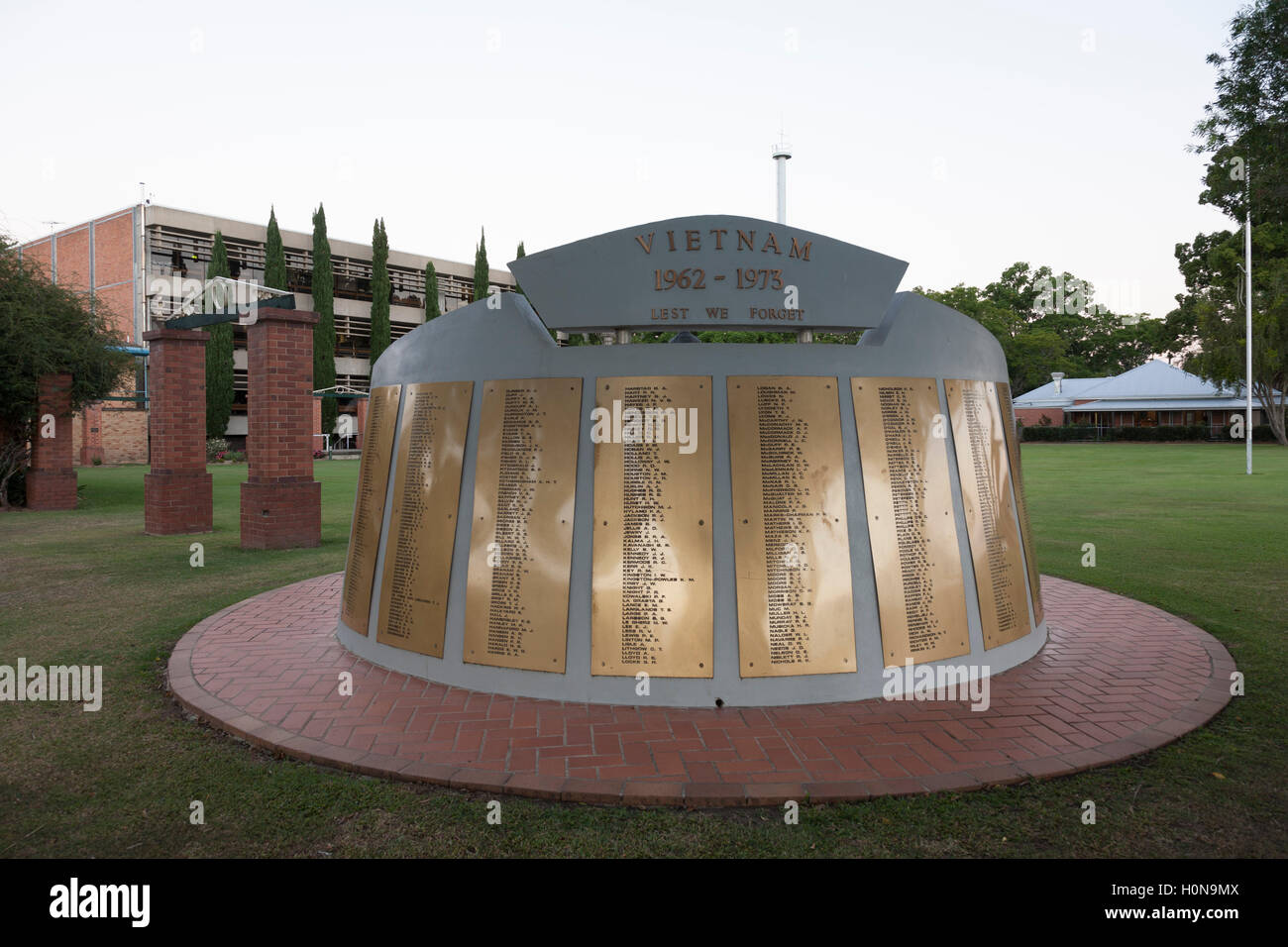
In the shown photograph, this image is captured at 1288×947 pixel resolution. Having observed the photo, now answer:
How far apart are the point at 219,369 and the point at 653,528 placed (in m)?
45.5

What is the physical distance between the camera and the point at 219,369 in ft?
143

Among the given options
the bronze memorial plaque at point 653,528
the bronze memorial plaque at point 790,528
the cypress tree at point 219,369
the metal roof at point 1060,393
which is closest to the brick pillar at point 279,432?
the bronze memorial plaque at point 653,528

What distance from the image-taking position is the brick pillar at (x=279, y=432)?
39.6ft

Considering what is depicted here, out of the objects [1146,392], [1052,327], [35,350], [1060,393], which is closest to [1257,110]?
[35,350]

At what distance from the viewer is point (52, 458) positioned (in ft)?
64.1

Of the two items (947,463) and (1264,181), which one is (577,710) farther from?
(1264,181)

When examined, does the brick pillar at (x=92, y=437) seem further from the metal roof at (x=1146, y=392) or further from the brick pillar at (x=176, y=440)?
the metal roof at (x=1146, y=392)

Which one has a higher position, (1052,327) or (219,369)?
(1052,327)

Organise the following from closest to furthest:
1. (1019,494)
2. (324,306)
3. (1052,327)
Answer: (1019,494) < (324,306) < (1052,327)

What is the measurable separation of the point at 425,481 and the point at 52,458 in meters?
18.9

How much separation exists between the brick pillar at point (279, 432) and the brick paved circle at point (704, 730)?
20.0 feet

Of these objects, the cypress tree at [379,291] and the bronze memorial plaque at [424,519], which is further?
the cypress tree at [379,291]

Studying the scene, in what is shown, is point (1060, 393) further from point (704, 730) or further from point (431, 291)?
point (704, 730)
